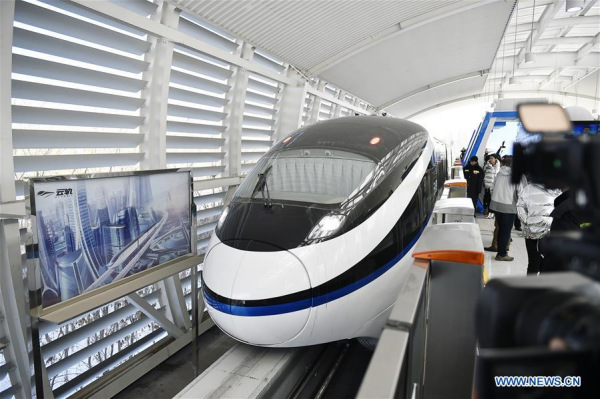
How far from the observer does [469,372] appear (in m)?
2.14

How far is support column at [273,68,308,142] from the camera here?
7.34 m

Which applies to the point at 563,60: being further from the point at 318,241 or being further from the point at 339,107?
the point at 318,241

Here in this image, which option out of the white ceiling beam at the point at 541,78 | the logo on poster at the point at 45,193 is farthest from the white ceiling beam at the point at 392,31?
the white ceiling beam at the point at 541,78

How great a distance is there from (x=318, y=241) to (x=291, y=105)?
510 centimetres

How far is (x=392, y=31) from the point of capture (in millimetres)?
8734

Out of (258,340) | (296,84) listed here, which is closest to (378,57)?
(296,84)

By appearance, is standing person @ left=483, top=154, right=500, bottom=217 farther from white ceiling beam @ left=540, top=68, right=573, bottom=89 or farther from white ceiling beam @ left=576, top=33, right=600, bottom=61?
white ceiling beam @ left=540, top=68, right=573, bottom=89

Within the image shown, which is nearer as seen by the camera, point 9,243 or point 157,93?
point 9,243

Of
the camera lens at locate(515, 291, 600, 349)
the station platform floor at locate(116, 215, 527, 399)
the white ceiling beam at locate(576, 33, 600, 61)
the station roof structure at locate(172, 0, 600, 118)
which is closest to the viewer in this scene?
the camera lens at locate(515, 291, 600, 349)

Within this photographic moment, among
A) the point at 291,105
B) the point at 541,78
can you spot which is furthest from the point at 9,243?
the point at 541,78

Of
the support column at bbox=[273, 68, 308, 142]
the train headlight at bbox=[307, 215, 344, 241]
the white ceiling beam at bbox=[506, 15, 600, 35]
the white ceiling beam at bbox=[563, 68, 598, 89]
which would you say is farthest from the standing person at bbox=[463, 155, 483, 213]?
the white ceiling beam at bbox=[563, 68, 598, 89]

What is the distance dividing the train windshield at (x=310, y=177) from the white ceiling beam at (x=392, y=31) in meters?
5.14

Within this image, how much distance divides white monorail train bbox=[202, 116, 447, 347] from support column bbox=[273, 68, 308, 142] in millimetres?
3556

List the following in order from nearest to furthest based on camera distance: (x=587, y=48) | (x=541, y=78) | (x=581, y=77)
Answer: (x=587, y=48), (x=581, y=77), (x=541, y=78)
